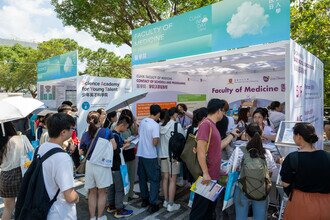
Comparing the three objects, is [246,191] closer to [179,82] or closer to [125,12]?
[179,82]

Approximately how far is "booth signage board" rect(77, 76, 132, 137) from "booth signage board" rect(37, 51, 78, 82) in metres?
0.57

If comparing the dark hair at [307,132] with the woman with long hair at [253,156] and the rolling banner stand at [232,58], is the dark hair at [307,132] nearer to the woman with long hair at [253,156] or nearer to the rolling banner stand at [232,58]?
the woman with long hair at [253,156]

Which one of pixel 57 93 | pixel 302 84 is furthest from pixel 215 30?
pixel 57 93

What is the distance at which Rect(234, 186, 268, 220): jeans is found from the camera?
2.65 metres

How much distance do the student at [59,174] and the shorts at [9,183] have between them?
4.76 feet

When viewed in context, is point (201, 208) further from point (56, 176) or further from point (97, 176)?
point (56, 176)

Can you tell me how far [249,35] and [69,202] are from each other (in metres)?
3.37

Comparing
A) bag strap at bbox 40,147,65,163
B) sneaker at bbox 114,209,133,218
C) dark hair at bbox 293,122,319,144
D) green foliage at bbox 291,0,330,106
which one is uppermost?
green foliage at bbox 291,0,330,106

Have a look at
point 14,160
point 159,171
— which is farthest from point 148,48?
point 14,160

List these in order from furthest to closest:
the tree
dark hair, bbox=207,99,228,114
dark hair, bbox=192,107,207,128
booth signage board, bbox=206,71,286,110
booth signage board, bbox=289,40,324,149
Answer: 1. the tree
2. booth signage board, bbox=206,71,286,110
3. booth signage board, bbox=289,40,324,149
4. dark hair, bbox=192,107,207,128
5. dark hair, bbox=207,99,228,114

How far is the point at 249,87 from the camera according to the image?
734 centimetres

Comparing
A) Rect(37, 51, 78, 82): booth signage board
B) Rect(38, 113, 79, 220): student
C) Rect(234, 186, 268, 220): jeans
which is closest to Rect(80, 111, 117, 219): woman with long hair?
Rect(38, 113, 79, 220): student

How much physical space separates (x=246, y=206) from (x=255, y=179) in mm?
361

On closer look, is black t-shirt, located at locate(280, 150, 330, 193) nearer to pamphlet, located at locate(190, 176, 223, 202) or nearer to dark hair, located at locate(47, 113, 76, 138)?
pamphlet, located at locate(190, 176, 223, 202)
